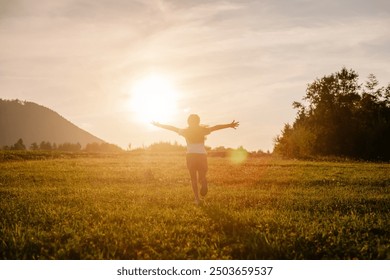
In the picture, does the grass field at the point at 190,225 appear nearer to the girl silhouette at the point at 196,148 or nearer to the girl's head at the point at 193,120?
the girl silhouette at the point at 196,148

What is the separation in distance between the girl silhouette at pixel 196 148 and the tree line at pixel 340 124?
4240cm

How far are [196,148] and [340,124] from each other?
48743 mm

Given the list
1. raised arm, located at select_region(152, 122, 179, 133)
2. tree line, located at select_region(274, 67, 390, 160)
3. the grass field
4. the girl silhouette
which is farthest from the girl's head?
tree line, located at select_region(274, 67, 390, 160)

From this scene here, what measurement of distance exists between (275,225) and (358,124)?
50.9 meters

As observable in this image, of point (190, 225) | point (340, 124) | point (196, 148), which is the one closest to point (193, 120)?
point (196, 148)

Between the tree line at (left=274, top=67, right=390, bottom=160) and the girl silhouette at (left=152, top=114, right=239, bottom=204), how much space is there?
4240 centimetres

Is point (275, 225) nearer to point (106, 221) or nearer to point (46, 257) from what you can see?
point (106, 221)

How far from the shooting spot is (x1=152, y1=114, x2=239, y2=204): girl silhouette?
11.3m

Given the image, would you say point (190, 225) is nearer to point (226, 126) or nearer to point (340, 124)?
point (226, 126)

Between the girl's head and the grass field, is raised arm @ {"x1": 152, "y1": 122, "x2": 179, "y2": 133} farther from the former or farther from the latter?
the grass field

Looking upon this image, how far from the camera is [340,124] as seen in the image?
5566 cm

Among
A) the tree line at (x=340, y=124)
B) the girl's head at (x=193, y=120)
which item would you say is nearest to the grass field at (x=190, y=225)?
the girl's head at (x=193, y=120)

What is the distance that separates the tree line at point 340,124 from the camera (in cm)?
5191
